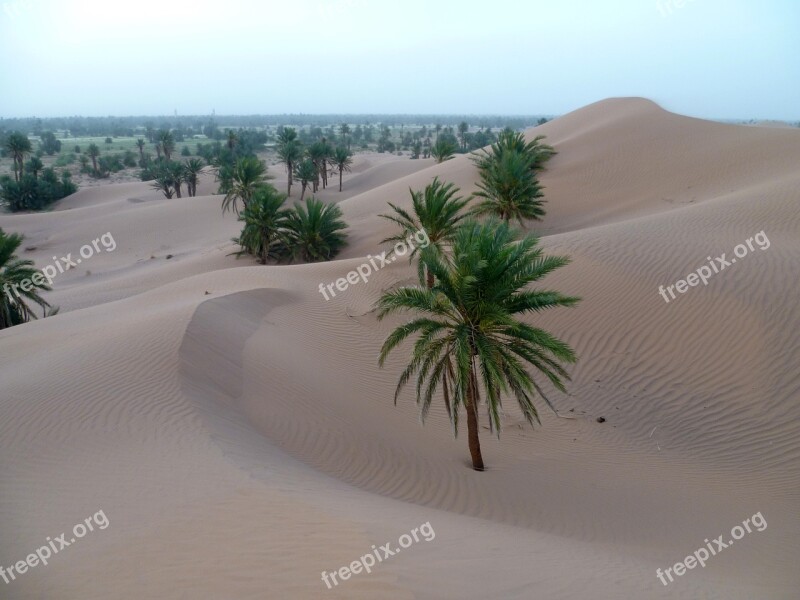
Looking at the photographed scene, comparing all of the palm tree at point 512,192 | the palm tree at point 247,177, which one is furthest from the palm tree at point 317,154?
the palm tree at point 512,192

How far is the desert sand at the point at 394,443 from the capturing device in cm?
568

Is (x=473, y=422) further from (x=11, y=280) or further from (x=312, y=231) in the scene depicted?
(x=312, y=231)

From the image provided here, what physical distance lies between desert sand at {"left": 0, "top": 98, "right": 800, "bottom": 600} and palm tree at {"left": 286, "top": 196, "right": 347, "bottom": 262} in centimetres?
670

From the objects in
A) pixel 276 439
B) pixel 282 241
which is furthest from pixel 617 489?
pixel 282 241

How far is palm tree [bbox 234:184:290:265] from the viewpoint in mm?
26125

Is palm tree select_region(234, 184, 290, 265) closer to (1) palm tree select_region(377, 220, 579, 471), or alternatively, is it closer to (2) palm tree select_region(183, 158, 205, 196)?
(1) palm tree select_region(377, 220, 579, 471)

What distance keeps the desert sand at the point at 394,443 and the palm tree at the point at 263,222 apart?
683 cm

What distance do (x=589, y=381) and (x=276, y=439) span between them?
7538 millimetres

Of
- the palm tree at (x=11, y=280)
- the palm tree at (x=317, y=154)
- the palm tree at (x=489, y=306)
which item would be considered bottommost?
the palm tree at (x=11, y=280)

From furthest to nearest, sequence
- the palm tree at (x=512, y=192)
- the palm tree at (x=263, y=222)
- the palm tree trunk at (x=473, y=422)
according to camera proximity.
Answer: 1. the palm tree at (x=263, y=222)
2. the palm tree at (x=512, y=192)
3. the palm tree trunk at (x=473, y=422)

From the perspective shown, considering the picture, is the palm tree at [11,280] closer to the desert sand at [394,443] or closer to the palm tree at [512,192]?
the desert sand at [394,443]

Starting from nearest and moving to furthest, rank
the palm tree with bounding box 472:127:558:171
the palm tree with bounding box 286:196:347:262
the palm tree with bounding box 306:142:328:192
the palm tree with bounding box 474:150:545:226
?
the palm tree with bounding box 474:150:545:226, the palm tree with bounding box 286:196:347:262, the palm tree with bounding box 472:127:558:171, the palm tree with bounding box 306:142:328:192

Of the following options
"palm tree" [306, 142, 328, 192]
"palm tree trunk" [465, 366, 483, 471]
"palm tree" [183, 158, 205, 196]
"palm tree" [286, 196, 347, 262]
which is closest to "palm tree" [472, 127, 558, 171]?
"palm tree" [286, 196, 347, 262]

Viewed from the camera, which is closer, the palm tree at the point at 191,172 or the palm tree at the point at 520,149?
the palm tree at the point at 520,149
